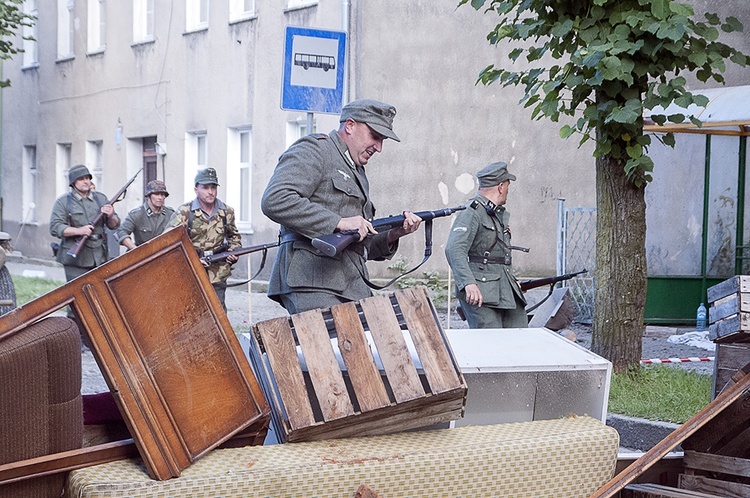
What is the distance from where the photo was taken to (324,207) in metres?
4.84

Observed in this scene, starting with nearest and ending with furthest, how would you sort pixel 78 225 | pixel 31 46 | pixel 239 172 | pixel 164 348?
pixel 164 348 < pixel 78 225 < pixel 239 172 < pixel 31 46

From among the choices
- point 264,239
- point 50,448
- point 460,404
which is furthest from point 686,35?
point 264,239

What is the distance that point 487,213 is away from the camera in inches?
299

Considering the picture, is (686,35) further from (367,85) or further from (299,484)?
(367,85)

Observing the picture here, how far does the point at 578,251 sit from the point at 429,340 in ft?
35.5

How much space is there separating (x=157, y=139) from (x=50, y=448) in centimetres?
1921

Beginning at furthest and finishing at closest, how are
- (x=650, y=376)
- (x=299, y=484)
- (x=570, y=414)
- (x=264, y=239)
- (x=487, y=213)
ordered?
(x=264, y=239) → (x=650, y=376) → (x=487, y=213) → (x=570, y=414) → (x=299, y=484)

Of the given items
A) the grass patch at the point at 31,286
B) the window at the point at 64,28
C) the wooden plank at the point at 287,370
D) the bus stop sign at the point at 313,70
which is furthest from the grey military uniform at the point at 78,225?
the window at the point at 64,28

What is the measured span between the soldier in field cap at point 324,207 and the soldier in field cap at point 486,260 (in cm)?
226

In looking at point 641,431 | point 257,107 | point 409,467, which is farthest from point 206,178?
point 257,107

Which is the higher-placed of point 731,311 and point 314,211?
point 314,211

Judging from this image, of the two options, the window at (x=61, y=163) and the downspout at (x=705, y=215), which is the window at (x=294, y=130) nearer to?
the downspout at (x=705, y=215)

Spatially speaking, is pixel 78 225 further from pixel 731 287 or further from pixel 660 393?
pixel 731 287

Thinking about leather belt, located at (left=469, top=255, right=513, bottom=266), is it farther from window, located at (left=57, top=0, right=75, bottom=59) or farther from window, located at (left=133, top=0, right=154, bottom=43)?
window, located at (left=57, top=0, right=75, bottom=59)
